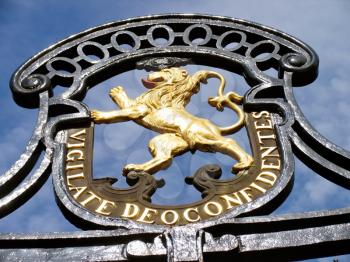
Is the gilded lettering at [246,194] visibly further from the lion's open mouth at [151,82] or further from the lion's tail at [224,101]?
the lion's open mouth at [151,82]

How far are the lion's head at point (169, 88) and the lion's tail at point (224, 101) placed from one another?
Answer: 0.09m

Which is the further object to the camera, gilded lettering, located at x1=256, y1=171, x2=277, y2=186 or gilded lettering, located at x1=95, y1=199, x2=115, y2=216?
gilded lettering, located at x1=256, y1=171, x2=277, y2=186

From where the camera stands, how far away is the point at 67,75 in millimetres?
7098

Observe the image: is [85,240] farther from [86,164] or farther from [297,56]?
[297,56]

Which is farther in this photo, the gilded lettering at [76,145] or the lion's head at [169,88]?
the lion's head at [169,88]

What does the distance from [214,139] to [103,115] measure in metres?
0.84

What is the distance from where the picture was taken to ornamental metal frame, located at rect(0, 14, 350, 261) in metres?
5.58

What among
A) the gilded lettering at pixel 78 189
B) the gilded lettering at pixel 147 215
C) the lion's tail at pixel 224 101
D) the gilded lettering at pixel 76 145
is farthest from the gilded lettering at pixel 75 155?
the lion's tail at pixel 224 101

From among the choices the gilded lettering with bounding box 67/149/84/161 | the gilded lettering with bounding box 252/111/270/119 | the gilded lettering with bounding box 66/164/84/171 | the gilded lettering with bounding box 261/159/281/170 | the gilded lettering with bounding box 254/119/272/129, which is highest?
the gilded lettering with bounding box 252/111/270/119

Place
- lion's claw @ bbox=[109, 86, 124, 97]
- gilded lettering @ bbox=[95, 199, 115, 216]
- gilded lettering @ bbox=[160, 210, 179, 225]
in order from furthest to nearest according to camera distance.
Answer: lion's claw @ bbox=[109, 86, 124, 97] → gilded lettering @ bbox=[95, 199, 115, 216] → gilded lettering @ bbox=[160, 210, 179, 225]

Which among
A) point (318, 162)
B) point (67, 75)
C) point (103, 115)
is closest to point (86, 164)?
point (103, 115)

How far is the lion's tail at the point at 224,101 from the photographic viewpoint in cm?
660

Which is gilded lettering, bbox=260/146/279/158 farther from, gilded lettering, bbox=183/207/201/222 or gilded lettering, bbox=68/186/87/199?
gilded lettering, bbox=68/186/87/199

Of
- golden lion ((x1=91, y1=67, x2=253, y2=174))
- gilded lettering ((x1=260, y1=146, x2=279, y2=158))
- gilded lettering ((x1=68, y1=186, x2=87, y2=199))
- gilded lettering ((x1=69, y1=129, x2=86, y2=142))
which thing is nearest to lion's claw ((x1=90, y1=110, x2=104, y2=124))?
golden lion ((x1=91, y1=67, x2=253, y2=174))
